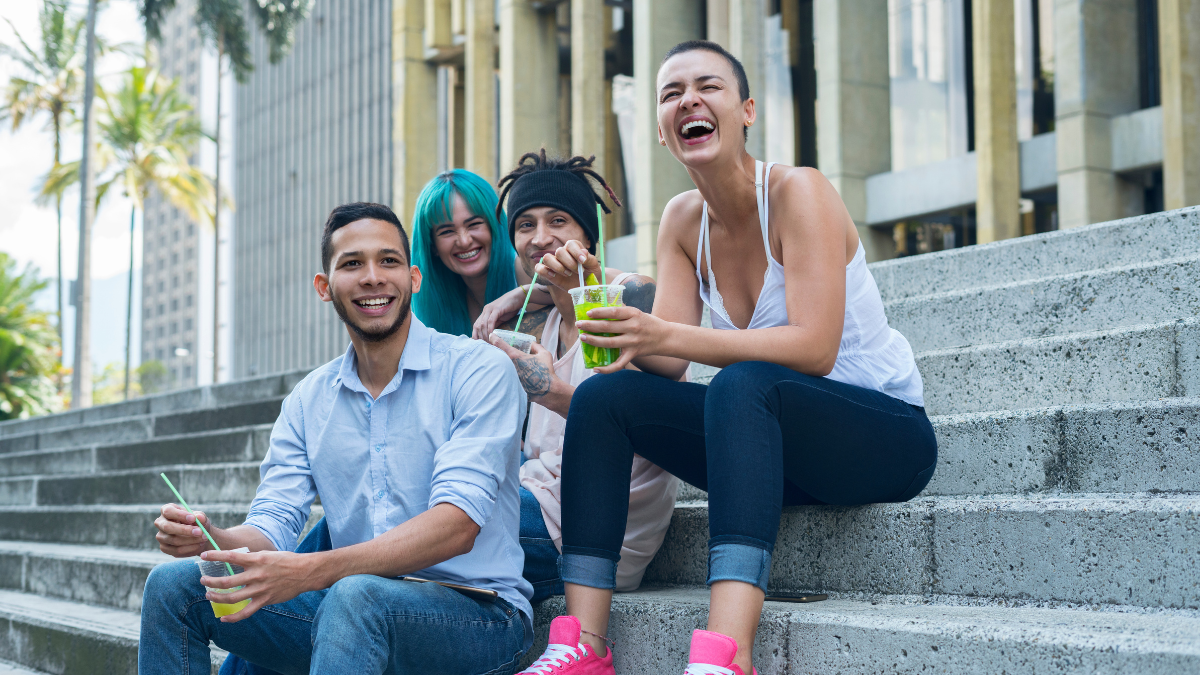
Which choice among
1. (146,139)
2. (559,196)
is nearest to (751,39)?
(559,196)

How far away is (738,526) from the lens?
2.10 meters

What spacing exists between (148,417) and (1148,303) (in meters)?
7.17

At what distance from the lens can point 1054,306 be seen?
139 inches

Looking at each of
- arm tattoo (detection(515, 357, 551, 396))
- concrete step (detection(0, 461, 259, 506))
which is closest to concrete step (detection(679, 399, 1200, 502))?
arm tattoo (detection(515, 357, 551, 396))

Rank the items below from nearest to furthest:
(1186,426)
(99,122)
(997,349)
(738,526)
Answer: (738,526) → (1186,426) → (997,349) → (99,122)

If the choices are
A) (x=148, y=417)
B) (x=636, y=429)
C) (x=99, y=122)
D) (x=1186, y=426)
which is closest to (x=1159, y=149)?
(x=1186, y=426)

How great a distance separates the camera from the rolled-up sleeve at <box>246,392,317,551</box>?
8.44 ft

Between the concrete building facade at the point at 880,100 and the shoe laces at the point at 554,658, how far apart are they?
7948 millimetres

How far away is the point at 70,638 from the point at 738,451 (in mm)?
3333

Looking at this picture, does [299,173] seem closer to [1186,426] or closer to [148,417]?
[148,417]

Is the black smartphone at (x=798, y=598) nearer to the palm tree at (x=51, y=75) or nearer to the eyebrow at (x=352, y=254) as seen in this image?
the eyebrow at (x=352, y=254)

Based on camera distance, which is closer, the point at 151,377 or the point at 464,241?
the point at 464,241

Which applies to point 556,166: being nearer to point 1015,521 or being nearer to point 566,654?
point 566,654

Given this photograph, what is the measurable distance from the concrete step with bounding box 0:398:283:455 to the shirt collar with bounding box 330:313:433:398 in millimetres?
3844
